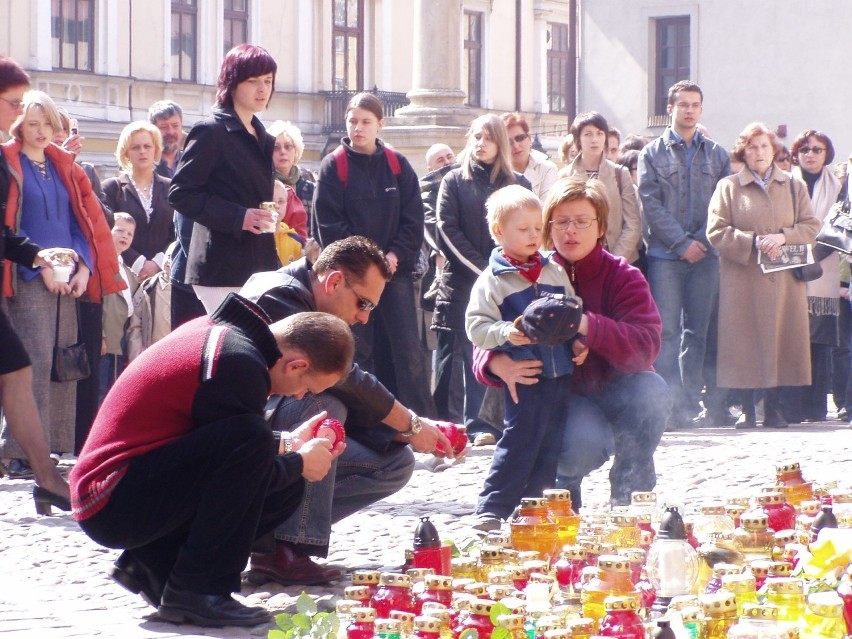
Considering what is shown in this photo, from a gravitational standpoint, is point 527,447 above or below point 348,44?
below

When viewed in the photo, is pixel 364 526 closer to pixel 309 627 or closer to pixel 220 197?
pixel 220 197

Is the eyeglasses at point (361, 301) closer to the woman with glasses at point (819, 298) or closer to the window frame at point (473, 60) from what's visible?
the woman with glasses at point (819, 298)

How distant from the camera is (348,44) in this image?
40469mm

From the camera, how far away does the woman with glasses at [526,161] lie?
10.4m

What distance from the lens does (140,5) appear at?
35.2 metres

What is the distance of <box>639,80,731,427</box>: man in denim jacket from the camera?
34.2 ft

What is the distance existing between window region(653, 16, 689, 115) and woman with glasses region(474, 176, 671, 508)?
887 inches

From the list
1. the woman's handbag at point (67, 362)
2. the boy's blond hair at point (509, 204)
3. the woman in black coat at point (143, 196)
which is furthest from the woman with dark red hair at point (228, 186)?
the woman in black coat at point (143, 196)

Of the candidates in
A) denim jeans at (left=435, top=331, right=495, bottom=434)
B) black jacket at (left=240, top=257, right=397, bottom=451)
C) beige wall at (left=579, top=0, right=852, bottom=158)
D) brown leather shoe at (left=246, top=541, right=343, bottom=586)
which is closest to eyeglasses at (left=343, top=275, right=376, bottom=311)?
black jacket at (left=240, top=257, right=397, bottom=451)

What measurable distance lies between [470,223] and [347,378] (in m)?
4.00

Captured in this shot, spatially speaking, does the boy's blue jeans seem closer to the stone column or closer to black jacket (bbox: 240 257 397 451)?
black jacket (bbox: 240 257 397 451)

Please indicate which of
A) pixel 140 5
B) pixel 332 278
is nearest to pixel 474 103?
pixel 140 5

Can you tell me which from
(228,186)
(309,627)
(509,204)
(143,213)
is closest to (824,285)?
(143,213)

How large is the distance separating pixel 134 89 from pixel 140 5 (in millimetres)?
2228
